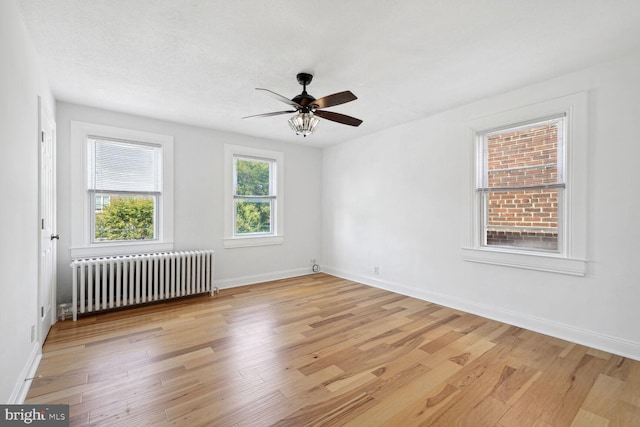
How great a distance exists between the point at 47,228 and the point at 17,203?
129 cm

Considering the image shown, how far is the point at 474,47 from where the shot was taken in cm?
238

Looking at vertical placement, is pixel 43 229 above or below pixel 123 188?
below

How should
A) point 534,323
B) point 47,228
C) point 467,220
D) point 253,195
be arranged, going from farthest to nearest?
point 253,195 < point 467,220 < point 534,323 < point 47,228

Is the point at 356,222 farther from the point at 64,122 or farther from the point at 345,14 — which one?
the point at 64,122

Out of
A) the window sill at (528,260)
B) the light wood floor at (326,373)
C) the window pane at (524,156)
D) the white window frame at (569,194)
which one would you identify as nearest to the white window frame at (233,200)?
the light wood floor at (326,373)

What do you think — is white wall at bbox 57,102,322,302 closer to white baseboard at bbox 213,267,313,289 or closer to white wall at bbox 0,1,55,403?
white baseboard at bbox 213,267,313,289

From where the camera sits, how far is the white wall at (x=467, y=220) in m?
2.56

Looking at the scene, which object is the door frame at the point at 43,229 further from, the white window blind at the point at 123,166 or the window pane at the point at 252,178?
the window pane at the point at 252,178

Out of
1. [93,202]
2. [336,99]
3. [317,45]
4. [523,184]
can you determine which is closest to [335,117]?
[336,99]

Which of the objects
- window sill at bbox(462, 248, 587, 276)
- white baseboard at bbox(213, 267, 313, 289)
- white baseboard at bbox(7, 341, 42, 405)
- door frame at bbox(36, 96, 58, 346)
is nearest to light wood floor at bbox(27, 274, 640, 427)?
white baseboard at bbox(7, 341, 42, 405)

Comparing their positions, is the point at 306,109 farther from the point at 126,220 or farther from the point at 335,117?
the point at 126,220

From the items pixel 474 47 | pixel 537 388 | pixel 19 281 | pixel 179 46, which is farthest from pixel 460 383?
pixel 179 46

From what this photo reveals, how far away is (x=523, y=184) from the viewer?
10.6 ft

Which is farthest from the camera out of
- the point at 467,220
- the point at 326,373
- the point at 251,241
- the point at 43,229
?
the point at 251,241
